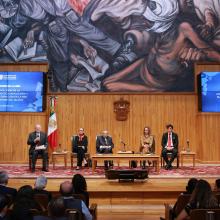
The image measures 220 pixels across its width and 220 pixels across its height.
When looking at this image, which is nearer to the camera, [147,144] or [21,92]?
[147,144]

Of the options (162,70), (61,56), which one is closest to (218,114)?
(162,70)

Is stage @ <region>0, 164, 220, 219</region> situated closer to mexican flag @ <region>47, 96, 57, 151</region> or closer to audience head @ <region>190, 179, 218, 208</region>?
audience head @ <region>190, 179, 218, 208</region>

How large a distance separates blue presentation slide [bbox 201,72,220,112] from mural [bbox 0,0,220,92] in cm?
50

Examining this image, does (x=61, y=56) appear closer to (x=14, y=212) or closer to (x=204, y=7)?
(x=204, y=7)

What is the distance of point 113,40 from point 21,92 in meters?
3.73

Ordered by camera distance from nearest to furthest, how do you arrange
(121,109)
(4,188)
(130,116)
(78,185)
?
(78,185), (4,188), (121,109), (130,116)

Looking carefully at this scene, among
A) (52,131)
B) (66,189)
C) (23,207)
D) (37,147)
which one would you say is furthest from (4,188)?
(52,131)

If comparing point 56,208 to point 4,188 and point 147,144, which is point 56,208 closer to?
point 4,188

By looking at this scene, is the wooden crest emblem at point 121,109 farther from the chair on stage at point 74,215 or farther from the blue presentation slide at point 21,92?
the chair on stage at point 74,215

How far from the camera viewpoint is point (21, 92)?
492 inches

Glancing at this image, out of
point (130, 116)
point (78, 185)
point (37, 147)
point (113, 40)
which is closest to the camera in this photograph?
point (78, 185)

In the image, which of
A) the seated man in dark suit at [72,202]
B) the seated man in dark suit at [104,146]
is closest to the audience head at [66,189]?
the seated man in dark suit at [72,202]

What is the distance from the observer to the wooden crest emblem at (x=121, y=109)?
12602mm

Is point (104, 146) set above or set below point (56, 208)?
above
